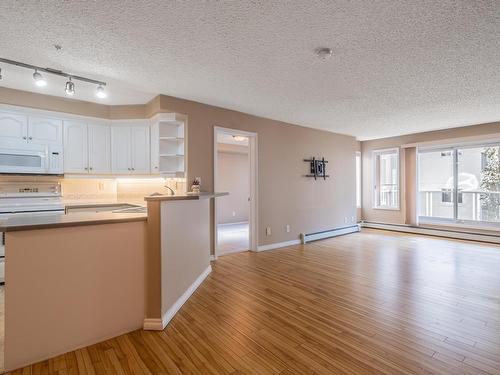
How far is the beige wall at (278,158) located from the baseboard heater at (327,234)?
0.12m

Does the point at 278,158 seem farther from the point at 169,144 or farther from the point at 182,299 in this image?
the point at 182,299

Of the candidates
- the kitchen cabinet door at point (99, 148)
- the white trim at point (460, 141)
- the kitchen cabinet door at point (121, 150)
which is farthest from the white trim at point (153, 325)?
the white trim at point (460, 141)

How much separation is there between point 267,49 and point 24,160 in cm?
363

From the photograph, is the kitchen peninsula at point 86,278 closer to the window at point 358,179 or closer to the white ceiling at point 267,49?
the white ceiling at point 267,49

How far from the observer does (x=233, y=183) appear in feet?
27.1

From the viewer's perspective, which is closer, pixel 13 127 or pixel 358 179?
pixel 13 127

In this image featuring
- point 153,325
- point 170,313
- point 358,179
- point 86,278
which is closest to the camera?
point 86,278

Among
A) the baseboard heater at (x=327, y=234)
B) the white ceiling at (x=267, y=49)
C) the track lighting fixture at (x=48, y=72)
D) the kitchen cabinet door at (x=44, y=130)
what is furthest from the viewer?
the baseboard heater at (x=327, y=234)

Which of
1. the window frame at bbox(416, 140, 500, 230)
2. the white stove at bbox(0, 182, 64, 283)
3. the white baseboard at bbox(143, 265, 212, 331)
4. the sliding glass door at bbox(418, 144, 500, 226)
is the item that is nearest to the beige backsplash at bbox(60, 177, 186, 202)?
the white stove at bbox(0, 182, 64, 283)

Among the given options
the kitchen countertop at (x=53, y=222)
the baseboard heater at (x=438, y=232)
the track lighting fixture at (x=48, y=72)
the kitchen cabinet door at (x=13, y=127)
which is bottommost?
the baseboard heater at (x=438, y=232)

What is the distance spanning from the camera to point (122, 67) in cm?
286

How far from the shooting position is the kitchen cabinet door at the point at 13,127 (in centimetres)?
353

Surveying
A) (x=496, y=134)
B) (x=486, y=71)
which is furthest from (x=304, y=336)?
(x=496, y=134)

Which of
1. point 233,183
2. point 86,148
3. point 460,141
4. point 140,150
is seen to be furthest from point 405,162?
point 86,148
